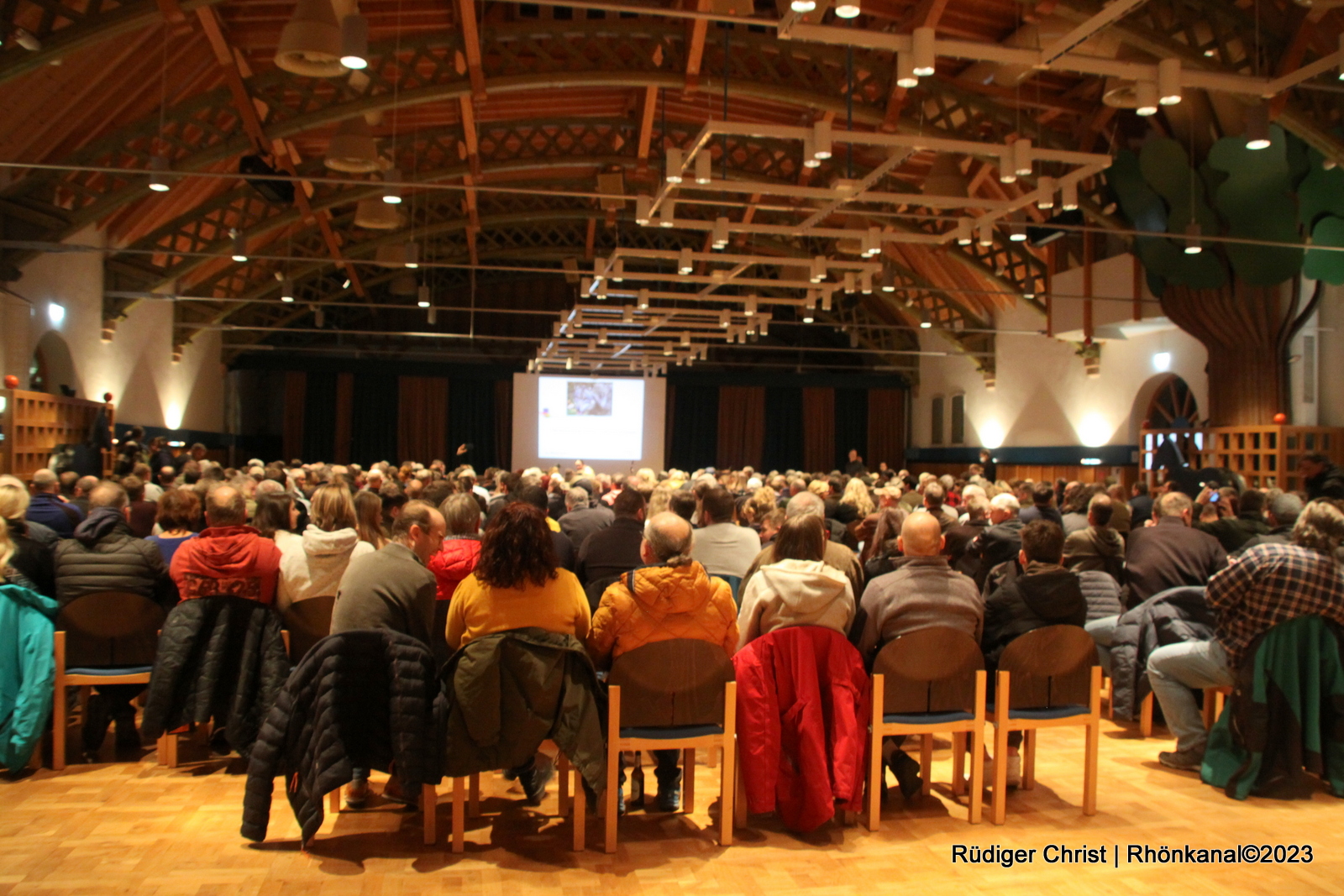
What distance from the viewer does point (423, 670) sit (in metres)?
3.21

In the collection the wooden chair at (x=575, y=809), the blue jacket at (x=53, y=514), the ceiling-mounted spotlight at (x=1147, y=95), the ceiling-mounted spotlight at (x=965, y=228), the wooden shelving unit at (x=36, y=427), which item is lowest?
the wooden chair at (x=575, y=809)

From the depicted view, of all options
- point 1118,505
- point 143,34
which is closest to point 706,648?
point 1118,505

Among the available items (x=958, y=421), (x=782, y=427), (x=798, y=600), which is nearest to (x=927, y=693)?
(x=798, y=600)

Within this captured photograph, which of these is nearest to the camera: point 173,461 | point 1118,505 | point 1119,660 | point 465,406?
point 1119,660

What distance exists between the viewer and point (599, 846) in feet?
11.1

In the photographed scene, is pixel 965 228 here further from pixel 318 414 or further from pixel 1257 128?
pixel 318 414

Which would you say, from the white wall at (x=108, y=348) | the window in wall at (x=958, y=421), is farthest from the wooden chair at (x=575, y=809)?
the window in wall at (x=958, y=421)

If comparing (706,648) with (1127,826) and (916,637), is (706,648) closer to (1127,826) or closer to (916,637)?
(916,637)

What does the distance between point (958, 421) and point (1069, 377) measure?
4.56 metres

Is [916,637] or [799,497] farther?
[799,497]

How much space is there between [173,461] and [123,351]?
1.97m

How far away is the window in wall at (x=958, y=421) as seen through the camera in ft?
67.2

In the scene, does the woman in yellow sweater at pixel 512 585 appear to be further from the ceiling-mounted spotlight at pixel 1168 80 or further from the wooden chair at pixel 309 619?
the ceiling-mounted spotlight at pixel 1168 80

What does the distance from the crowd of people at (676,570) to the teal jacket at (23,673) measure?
12 centimetres
